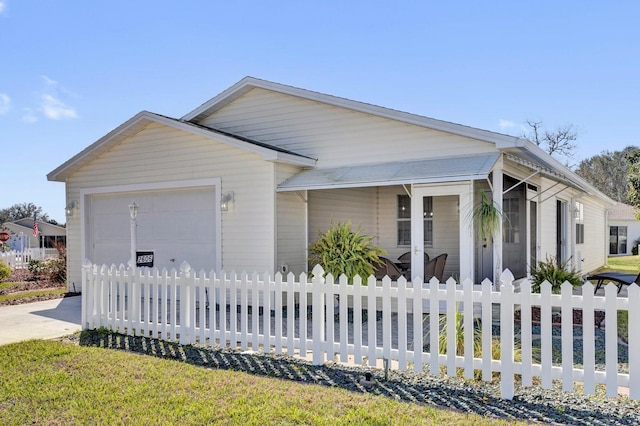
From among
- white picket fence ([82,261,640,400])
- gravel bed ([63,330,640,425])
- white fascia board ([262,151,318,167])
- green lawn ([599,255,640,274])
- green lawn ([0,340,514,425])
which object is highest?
white fascia board ([262,151,318,167])

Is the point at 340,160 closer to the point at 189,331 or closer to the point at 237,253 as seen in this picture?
the point at 237,253

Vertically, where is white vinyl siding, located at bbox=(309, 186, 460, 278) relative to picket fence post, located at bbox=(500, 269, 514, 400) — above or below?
above

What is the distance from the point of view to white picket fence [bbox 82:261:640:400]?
14.7 feet

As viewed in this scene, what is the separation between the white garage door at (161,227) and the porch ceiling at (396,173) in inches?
89.4

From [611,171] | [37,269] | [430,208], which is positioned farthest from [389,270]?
[611,171]

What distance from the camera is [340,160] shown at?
11008 millimetres

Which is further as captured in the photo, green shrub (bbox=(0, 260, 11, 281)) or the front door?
green shrub (bbox=(0, 260, 11, 281))

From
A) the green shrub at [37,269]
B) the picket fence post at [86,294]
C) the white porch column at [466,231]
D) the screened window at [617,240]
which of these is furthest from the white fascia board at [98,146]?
the screened window at [617,240]

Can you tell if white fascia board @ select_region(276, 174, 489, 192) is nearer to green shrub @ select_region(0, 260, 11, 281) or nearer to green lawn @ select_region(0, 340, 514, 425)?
green lawn @ select_region(0, 340, 514, 425)

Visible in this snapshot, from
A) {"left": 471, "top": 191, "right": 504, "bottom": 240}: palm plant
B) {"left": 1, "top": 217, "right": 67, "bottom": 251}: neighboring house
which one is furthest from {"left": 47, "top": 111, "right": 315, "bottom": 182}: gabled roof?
{"left": 1, "top": 217, "right": 67, "bottom": 251}: neighboring house

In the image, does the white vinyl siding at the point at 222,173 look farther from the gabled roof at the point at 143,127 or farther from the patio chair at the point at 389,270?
the patio chair at the point at 389,270

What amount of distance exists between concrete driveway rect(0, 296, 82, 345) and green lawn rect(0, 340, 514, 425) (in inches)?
77.9

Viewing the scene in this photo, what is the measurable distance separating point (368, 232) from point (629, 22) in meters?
10.2

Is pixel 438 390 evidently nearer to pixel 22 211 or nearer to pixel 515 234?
pixel 515 234
